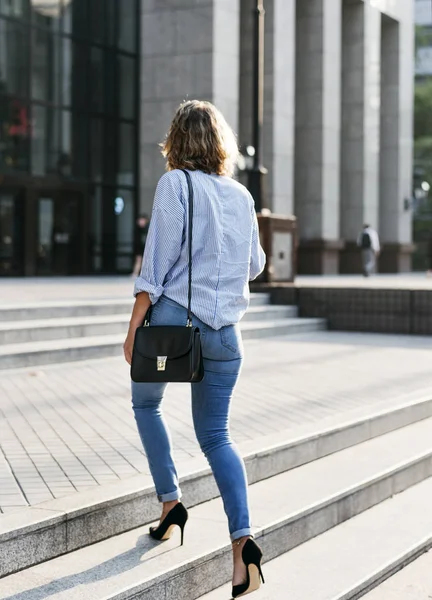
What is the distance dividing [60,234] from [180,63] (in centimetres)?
594

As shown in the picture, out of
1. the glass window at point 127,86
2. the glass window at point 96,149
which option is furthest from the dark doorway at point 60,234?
the glass window at point 127,86

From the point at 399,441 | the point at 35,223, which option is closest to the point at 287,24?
the point at 35,223

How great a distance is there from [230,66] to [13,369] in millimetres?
19168

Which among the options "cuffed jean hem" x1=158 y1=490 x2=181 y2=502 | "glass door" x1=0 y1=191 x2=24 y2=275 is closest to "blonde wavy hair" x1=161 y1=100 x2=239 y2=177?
"cuffed jean hem" x1=158 y1=490 x2=181 y2=502

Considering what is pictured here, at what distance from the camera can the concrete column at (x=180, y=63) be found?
26.9 meters

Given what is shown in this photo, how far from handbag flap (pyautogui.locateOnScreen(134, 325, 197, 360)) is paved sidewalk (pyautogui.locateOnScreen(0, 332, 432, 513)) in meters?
1.12

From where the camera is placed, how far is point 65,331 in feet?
37.1

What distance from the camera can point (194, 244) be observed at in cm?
402

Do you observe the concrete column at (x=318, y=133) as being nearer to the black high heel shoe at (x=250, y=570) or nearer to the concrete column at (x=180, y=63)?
the concrete column at (x=180, y=63)

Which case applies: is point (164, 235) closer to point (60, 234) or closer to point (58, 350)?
point (58, 350)

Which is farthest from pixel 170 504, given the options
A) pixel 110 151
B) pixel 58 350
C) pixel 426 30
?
pixel 426 30

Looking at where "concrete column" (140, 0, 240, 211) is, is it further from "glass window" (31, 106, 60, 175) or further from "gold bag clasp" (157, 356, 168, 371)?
"gold bag clasp" (157, 356, 168, 371)

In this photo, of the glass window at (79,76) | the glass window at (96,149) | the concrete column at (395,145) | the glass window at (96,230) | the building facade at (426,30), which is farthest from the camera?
the building facade at (426,30)

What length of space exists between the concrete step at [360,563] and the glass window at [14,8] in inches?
858
